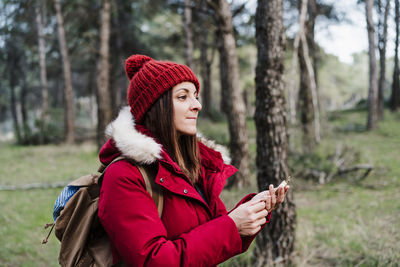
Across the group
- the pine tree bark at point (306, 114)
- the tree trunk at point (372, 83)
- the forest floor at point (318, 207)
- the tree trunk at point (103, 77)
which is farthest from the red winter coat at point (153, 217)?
the tree trunk at point (372, 83)

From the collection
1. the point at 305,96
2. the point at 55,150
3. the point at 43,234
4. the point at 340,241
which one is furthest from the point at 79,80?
the point at 340,241

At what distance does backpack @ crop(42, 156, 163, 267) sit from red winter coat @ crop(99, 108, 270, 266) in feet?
0.17

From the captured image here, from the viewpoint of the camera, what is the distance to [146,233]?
1.46 meters

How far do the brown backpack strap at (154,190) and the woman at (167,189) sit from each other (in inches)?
1.0

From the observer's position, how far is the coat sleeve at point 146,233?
57.1 inches

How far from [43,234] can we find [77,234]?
13.6ft

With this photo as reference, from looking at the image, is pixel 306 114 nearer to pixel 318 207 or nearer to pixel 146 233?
pixel 318 207

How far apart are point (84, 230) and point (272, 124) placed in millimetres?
2338

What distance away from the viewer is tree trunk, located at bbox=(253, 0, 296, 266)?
3439 mm

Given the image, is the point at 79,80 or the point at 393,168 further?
the point at 79,80

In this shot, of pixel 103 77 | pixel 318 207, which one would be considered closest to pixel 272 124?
pixel 318 207

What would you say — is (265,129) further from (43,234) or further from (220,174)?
(43,234)

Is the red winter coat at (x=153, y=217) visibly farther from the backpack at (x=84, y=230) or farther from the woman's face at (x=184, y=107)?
the woman's face at (x=184, y=107)

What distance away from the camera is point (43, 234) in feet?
17.1
